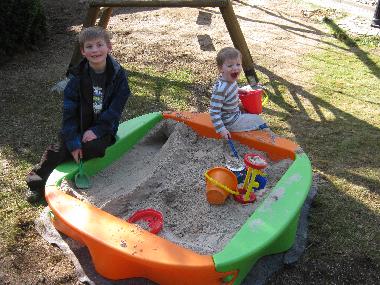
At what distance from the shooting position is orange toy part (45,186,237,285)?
1701 millimetres

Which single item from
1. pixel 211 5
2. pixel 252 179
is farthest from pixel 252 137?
pixel 211 5

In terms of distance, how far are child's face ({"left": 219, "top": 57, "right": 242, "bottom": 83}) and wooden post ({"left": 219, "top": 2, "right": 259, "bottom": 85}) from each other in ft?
3.09

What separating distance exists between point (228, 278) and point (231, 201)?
46 centimetres

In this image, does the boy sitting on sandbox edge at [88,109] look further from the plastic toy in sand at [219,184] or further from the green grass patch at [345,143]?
the green grass patch at [345,143]

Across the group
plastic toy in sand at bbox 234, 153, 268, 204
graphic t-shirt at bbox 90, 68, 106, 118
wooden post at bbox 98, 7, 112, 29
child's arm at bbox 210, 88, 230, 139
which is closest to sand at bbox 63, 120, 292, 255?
plastic toy in sand at bbox 234, 153, 268, 204

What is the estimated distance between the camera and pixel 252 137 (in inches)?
101

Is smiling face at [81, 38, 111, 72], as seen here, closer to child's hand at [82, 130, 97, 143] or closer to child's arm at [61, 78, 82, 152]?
child's arm at [61, 78, 82, 152]

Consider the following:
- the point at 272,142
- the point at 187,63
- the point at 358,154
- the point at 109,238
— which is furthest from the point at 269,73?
the point at 109,238

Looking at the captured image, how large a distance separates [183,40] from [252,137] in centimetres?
248

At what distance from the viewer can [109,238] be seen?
1811 mm

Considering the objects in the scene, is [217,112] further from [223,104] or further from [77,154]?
[77,154]

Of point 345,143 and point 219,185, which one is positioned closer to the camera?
point 219,185

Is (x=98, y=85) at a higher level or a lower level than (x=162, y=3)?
lower

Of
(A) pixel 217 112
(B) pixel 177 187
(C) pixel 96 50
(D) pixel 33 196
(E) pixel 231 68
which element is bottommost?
(D) pixel 33 196
